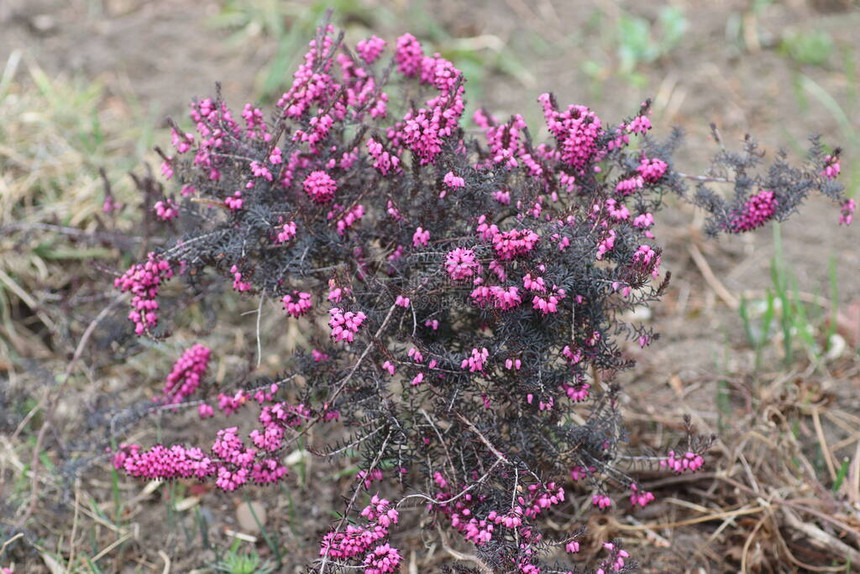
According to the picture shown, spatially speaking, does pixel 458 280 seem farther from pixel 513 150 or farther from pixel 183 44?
pixel 183 44

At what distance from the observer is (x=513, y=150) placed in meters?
2.06

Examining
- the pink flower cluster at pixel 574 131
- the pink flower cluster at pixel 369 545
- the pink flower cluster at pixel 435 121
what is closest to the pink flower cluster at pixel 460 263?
the pink flower cluster at pixel 435 121

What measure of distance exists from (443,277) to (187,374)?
84cm

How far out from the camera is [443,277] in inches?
74.7

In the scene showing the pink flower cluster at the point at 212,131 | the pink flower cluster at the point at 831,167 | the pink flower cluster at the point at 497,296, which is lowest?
the pink flower cluster at the point at 497,296

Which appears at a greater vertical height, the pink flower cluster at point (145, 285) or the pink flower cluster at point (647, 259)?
the pink flower cluster at point (647, 259)

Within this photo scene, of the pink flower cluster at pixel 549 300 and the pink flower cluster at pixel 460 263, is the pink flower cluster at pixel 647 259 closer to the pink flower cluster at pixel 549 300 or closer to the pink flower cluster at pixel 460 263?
the pink flower cluster at pixel 549 300

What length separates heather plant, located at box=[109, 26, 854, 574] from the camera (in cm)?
185

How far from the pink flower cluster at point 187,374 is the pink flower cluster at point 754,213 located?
138cm

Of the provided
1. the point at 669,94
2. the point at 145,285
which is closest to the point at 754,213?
the point at 145,285

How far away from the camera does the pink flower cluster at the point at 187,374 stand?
2.33m

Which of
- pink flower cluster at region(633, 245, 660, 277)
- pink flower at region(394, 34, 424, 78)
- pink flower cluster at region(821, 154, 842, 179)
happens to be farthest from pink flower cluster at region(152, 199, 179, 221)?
pink flower cluster at region(821, 154, 842, 179)

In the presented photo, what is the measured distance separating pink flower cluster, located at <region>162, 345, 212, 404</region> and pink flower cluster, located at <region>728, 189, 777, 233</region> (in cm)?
138

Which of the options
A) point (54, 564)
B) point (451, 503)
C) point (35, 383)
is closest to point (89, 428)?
point (54, 564)
